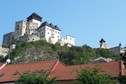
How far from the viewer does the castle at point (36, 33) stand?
125 m

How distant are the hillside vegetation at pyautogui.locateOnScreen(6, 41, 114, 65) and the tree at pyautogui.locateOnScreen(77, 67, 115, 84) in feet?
189

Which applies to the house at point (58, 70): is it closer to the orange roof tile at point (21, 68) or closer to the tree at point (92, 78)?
the orange roof tile at point (21, 68)

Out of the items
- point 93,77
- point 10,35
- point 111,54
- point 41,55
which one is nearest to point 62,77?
point 93,77

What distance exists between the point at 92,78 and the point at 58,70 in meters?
10.7

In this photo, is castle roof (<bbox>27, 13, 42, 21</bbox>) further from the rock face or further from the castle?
the rock face

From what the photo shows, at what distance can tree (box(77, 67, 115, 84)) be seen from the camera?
102ft

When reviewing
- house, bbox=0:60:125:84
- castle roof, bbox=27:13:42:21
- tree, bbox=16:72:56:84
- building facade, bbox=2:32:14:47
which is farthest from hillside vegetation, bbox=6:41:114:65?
tree, bbox=16:72:56:84

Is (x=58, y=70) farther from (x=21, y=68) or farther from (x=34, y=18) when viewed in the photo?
(x=34, y=18)

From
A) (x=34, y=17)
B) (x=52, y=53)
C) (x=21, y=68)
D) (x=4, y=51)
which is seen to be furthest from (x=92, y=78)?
(x=34, y=17)

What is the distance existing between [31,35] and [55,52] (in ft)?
60.3

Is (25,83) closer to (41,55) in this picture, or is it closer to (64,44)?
(41,55)

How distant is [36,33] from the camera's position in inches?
5064

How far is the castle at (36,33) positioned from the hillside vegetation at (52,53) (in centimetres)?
982

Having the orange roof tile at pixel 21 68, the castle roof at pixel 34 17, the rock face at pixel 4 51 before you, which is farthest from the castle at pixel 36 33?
the orange roof tile at pixel 21 68
